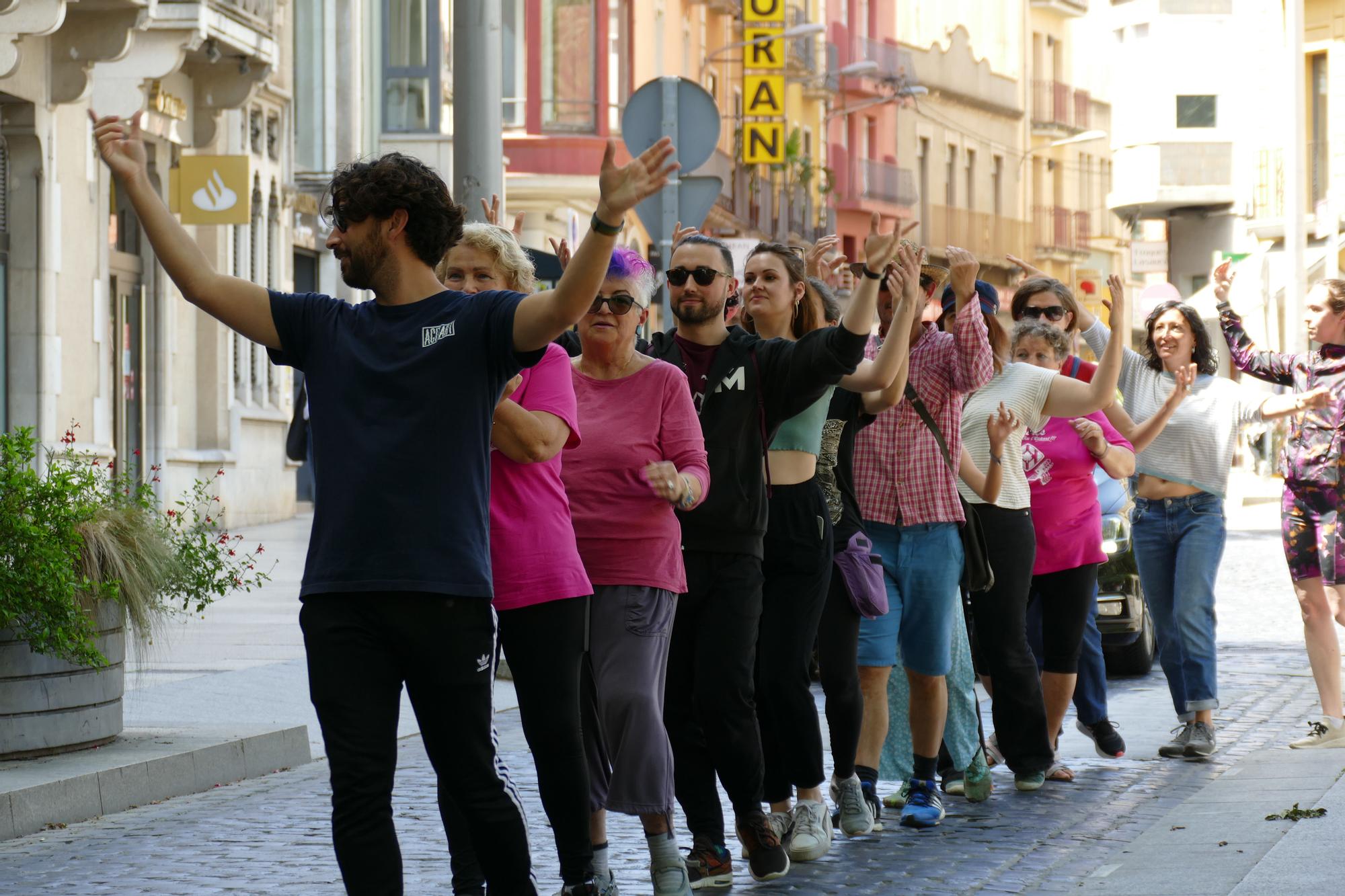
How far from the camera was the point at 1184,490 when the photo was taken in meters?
9.92

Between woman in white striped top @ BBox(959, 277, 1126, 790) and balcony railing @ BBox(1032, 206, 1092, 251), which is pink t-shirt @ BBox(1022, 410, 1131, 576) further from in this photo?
balcony railing @ BBox(1032, 206, 1092, 251)

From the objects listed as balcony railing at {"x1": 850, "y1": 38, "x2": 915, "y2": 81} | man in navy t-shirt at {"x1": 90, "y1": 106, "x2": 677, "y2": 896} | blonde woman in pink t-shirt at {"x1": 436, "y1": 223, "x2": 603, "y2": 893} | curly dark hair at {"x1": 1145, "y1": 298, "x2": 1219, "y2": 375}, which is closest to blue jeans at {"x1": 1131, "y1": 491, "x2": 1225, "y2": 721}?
curly dark hair at {"x1": 1145, "y1": 298, "x2": 1219, "y2": 375}

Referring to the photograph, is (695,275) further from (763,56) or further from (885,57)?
(885,57)

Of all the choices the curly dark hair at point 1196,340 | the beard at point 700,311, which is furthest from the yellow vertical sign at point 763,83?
the beard at point 700,311

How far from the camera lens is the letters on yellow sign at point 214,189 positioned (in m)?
21.4

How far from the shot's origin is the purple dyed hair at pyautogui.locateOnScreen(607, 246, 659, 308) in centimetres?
661

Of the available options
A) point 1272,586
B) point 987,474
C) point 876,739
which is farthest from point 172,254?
point 1272,586

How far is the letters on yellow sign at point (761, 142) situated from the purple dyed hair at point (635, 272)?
30.7 meters

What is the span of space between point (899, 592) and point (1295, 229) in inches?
1120

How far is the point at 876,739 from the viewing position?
8055 mm

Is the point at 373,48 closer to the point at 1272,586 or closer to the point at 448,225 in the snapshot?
the point at 1272,586

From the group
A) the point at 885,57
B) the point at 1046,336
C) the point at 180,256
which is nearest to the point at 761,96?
the point at 885,57

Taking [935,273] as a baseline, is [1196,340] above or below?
below

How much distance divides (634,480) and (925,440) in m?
1.94
